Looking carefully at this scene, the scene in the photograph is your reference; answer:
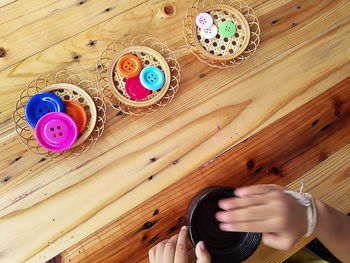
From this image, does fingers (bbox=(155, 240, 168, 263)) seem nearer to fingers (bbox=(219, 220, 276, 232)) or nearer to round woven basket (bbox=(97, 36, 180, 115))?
fingers (bbox=(219, 220, 276, 232))

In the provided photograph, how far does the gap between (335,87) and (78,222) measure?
82cm

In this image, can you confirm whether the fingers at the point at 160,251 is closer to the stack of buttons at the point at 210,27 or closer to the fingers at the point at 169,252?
the fingers at the point at 169,252

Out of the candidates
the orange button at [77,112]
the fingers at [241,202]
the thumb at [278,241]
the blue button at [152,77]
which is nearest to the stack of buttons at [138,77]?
the blue button at [152,77]

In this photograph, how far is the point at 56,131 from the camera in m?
0.72

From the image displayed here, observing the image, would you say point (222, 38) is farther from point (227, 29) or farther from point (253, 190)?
point (253, 190)

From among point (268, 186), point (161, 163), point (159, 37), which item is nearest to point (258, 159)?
Answer: point (268, 186)

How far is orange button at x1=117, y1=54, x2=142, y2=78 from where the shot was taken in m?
0.79

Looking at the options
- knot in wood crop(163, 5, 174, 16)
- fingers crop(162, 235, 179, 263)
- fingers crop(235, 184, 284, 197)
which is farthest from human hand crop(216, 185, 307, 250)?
knot in wood crop(163, 5, 174, 16)

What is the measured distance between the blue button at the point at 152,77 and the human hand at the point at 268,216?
1.09 ft

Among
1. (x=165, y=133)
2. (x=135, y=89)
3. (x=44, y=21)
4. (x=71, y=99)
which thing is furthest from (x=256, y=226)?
(x=44, y=21)

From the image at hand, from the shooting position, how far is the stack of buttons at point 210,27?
0.84 m

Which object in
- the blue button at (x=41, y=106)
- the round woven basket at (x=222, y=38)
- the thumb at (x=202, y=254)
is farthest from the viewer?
the round woven basket at (x=222, y=38)

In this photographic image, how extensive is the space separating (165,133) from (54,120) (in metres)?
0.28

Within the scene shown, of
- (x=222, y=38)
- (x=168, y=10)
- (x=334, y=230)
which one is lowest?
(x=334, y=230)
